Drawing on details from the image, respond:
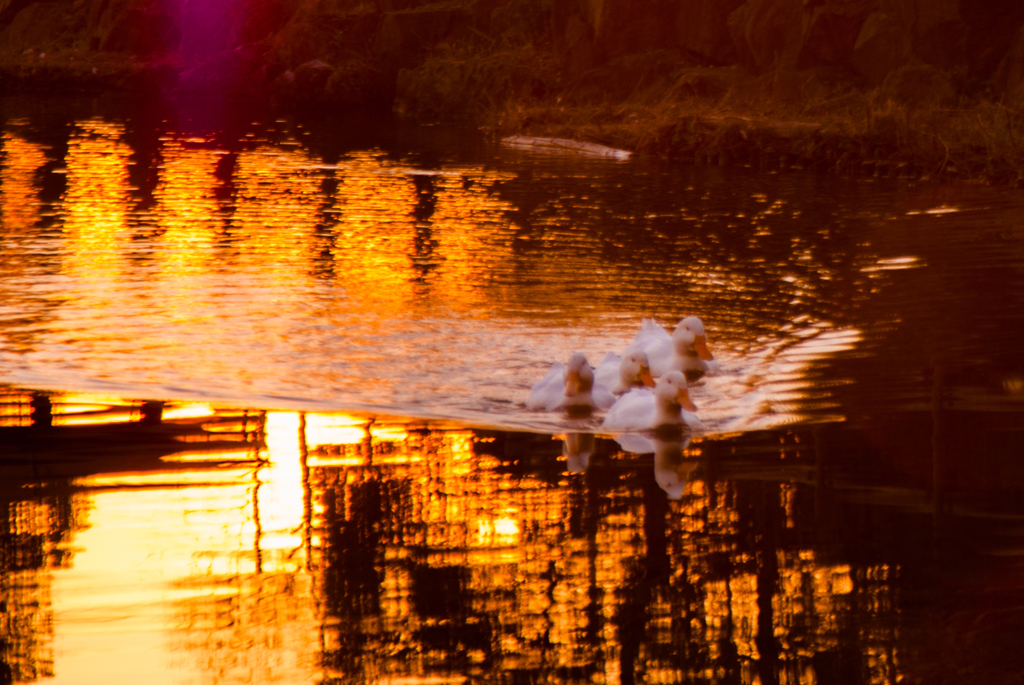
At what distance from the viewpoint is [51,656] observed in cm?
473

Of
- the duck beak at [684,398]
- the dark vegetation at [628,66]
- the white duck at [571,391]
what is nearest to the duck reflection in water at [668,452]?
the duck beak at [684,398]

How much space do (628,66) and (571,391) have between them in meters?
26.3

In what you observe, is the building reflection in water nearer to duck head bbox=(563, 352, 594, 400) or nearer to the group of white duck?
the group of white duck

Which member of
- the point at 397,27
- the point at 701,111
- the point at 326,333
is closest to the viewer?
the point at 326,333

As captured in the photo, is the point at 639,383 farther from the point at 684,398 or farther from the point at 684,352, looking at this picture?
→ the point at 684,398

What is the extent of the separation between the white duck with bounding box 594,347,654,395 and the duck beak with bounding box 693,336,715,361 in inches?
15.9

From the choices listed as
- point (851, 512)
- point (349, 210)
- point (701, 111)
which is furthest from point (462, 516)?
point (701, 111)

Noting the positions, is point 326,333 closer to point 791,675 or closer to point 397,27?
point 791,675

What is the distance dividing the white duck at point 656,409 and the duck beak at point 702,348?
2.79 ft

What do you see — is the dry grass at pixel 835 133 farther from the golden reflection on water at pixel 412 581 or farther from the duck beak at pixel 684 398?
the golden reflection on water at pixel 412 581

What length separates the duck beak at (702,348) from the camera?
29.5ft

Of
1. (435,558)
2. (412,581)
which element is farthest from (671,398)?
(412,581)

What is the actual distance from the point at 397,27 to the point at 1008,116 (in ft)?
88.0

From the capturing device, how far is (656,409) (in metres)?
7.82
